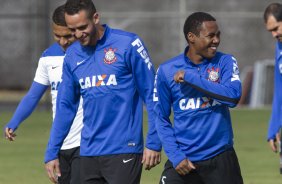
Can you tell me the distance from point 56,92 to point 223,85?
203 centimetres

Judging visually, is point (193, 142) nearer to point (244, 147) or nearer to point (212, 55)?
point (212, 55)

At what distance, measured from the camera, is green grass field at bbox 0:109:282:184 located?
43.7ft

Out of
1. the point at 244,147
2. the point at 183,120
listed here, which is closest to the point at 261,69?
the point at 244,147

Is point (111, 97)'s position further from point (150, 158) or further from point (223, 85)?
point (223, 85)

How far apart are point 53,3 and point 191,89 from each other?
26012 mm

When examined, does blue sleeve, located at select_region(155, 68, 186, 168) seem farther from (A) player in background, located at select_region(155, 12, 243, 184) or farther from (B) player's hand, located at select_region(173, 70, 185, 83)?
(B) player's hand, located at select_region(173, 70, 185, 83)

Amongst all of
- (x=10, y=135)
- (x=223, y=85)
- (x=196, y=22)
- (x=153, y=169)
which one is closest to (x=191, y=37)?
(x=196, y=22)

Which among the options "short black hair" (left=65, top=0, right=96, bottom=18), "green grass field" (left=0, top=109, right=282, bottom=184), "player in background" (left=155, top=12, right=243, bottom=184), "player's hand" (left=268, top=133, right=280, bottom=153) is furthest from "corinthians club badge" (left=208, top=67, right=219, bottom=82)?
"green grass field" (left=0, top=109, right=282, bottom=184)

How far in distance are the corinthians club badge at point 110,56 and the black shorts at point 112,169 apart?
70 centimetres

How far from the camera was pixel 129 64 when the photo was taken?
25.8 feet

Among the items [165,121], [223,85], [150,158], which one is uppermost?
[223,85]

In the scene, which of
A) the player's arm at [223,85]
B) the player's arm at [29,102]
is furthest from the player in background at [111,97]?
the player's arm at [29,102]

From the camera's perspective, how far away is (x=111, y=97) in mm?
7840

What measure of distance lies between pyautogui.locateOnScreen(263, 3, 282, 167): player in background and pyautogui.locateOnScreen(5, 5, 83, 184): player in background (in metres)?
1.62
